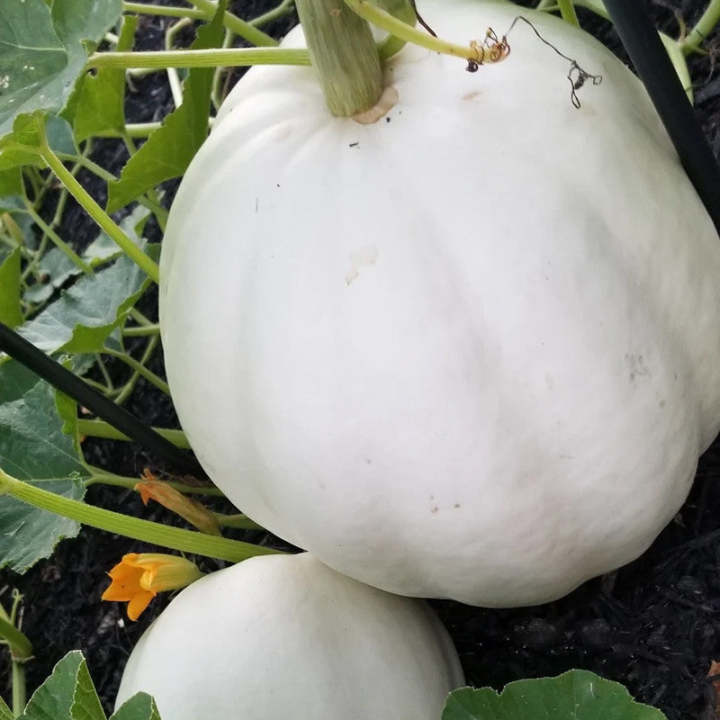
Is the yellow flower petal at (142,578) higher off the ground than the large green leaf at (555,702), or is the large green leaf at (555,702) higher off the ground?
the yellow flower petal at (142,578)

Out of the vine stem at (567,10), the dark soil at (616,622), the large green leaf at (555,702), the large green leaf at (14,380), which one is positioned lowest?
the dark soil at (616,622)

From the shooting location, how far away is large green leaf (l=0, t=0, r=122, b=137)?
81cm

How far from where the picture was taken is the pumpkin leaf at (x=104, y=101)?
120 centimetres

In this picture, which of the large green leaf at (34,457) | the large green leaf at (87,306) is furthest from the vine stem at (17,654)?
the large green leaf at (87,306)

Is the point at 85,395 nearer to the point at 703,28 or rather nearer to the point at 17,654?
the point at 17,654

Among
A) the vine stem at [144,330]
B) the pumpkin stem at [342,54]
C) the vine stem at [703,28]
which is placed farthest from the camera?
the vine stem at [144,330]

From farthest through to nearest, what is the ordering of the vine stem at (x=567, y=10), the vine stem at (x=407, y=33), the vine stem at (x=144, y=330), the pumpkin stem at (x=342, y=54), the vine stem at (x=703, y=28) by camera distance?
the vine stem at (x=144, y=330), the vine stem at (x=703, y=28), the vine stem at (x=567, y=10), the pumpkin stem at (x=342, y=54), the vine stem at (x=407, y=33)

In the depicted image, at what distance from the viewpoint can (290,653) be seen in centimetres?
94

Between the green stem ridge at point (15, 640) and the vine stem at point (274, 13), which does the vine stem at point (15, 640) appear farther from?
the vine stem at point (274, 13)

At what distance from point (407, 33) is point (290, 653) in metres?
0.54

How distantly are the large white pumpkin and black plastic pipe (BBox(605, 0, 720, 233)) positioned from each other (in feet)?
0.07

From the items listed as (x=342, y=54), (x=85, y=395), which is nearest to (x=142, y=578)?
(x=85, y=395)

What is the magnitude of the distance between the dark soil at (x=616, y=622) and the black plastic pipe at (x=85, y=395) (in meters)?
0.14

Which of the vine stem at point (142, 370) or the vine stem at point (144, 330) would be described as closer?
the vine stem at point (142, 370)
